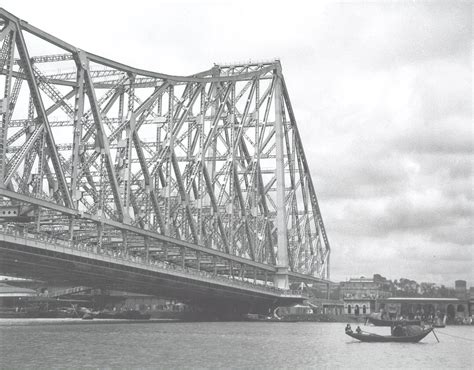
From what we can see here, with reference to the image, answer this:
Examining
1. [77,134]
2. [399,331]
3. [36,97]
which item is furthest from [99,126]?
[399,331]

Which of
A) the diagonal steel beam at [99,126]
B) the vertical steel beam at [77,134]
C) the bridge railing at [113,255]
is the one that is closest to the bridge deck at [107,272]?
the bridge railing at [113,255]

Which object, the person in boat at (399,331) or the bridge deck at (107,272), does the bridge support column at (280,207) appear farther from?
the person in boat at (399,331)

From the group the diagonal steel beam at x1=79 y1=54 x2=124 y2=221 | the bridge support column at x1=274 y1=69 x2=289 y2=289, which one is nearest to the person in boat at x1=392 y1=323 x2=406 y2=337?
the diagonal steel beam at x1=79 y1=54 x2=124 y2=221

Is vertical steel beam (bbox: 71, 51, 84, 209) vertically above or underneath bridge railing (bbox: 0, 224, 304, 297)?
above

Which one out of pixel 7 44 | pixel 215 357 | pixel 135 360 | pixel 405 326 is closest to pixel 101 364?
pixel 135 360

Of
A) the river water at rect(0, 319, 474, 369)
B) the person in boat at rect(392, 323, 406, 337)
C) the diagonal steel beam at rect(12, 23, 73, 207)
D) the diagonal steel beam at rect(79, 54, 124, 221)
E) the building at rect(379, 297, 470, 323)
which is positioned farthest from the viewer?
the building at rect(379, 297, 470, 323)

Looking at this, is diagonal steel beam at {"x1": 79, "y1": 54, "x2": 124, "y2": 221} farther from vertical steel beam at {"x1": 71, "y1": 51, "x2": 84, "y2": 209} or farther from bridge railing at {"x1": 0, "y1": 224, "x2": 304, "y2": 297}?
bridge railing at {"x1": 0, "y1": 224, "x2": 304, "y2": 297}

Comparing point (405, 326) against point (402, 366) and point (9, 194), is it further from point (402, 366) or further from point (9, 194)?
point (9, 194)

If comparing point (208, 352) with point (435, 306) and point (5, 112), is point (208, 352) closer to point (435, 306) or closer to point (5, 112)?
point (5, 112)
